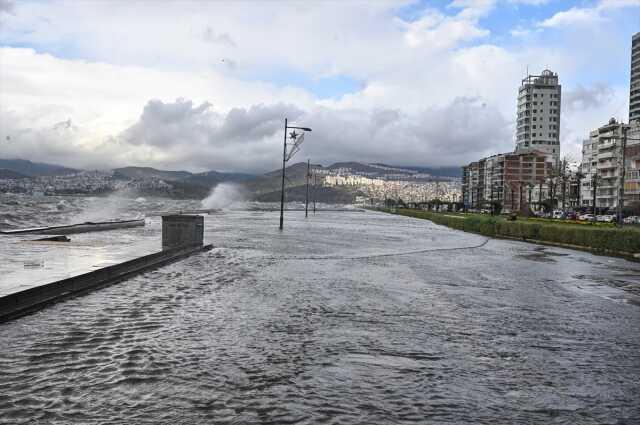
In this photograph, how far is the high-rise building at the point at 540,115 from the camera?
17588 cm

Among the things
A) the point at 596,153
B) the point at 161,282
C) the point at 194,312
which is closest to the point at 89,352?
the point at 194,312

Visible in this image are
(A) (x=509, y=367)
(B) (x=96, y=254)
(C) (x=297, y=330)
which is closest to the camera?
(A) (x=509, y=367)

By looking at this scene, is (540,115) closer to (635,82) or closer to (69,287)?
(635,82)

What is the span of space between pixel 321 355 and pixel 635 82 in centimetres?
16954

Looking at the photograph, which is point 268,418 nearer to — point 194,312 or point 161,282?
point 194,312

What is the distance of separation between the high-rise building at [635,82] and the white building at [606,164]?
96.0 ft

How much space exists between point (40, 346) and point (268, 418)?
3.55 metres

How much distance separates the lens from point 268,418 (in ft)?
16.1

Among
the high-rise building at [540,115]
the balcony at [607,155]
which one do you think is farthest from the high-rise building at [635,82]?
the balcony at [607,155]

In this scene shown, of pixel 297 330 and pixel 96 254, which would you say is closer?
pixel 297 330

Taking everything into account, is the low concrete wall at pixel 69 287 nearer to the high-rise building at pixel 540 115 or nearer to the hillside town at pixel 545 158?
the hillside town at pixel 545 158

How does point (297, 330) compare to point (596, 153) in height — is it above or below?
below

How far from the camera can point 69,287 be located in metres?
10.6

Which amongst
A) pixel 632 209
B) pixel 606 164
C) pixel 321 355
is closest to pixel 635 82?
pixel 606 164
